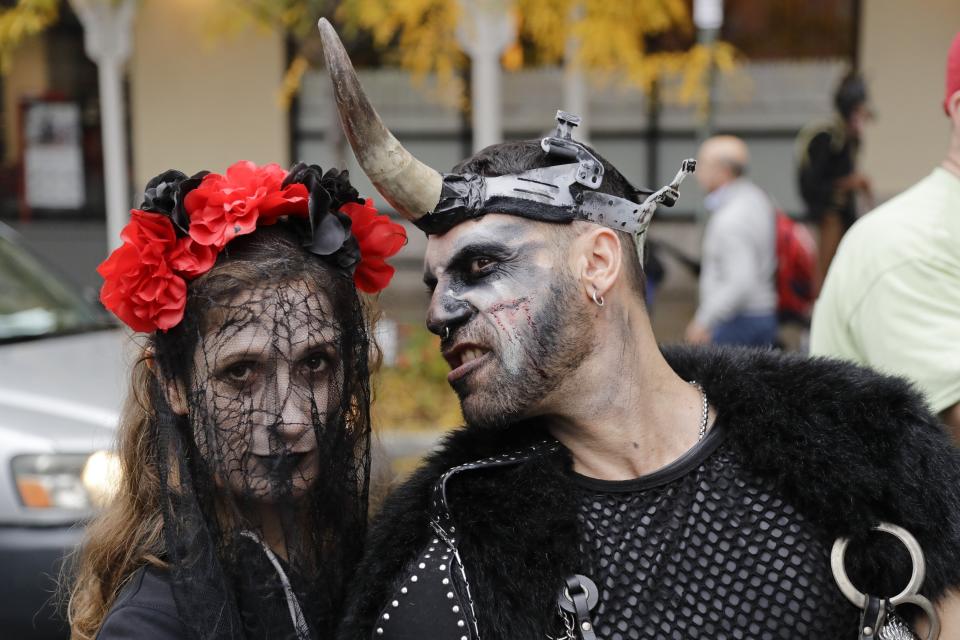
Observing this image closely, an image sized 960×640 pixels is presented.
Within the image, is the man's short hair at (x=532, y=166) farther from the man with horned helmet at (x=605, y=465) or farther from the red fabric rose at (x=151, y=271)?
the red fabric rose at (x=151, y=271)

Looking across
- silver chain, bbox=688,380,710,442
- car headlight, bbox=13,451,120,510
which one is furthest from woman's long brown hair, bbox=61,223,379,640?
car headlight, bbox=13,451,120,510

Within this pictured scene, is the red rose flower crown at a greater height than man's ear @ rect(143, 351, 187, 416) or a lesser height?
greater

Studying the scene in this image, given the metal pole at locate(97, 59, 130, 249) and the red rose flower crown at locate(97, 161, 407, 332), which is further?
the metal pole at locate(97, 59, 130, 249)

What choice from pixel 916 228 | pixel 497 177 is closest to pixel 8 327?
pixel 497 177

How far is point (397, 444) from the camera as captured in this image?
7578 millimetres

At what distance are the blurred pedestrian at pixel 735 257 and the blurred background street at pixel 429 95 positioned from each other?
116cm

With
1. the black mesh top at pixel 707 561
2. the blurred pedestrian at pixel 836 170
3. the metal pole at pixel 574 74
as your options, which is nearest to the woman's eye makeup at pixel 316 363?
the black mesh top at pixel 707 561

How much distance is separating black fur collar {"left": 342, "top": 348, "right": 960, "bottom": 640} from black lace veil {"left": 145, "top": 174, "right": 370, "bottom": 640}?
0.51 ft

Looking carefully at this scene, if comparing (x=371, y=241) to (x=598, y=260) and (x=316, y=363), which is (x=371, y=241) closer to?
(x=316, y=363)

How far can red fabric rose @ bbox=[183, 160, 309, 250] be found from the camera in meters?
2.21

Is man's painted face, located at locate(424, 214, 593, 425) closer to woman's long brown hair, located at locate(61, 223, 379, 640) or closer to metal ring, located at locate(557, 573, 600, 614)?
woman's long brown hair, located at locate(61, 223, 379, 640)

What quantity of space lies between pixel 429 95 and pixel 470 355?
1083cm

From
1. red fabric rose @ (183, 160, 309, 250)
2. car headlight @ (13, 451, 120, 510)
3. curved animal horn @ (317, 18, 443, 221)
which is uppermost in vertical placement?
curved animal horn @ (317, 18, 443, 221)

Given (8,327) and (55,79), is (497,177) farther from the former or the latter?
(55,79)
